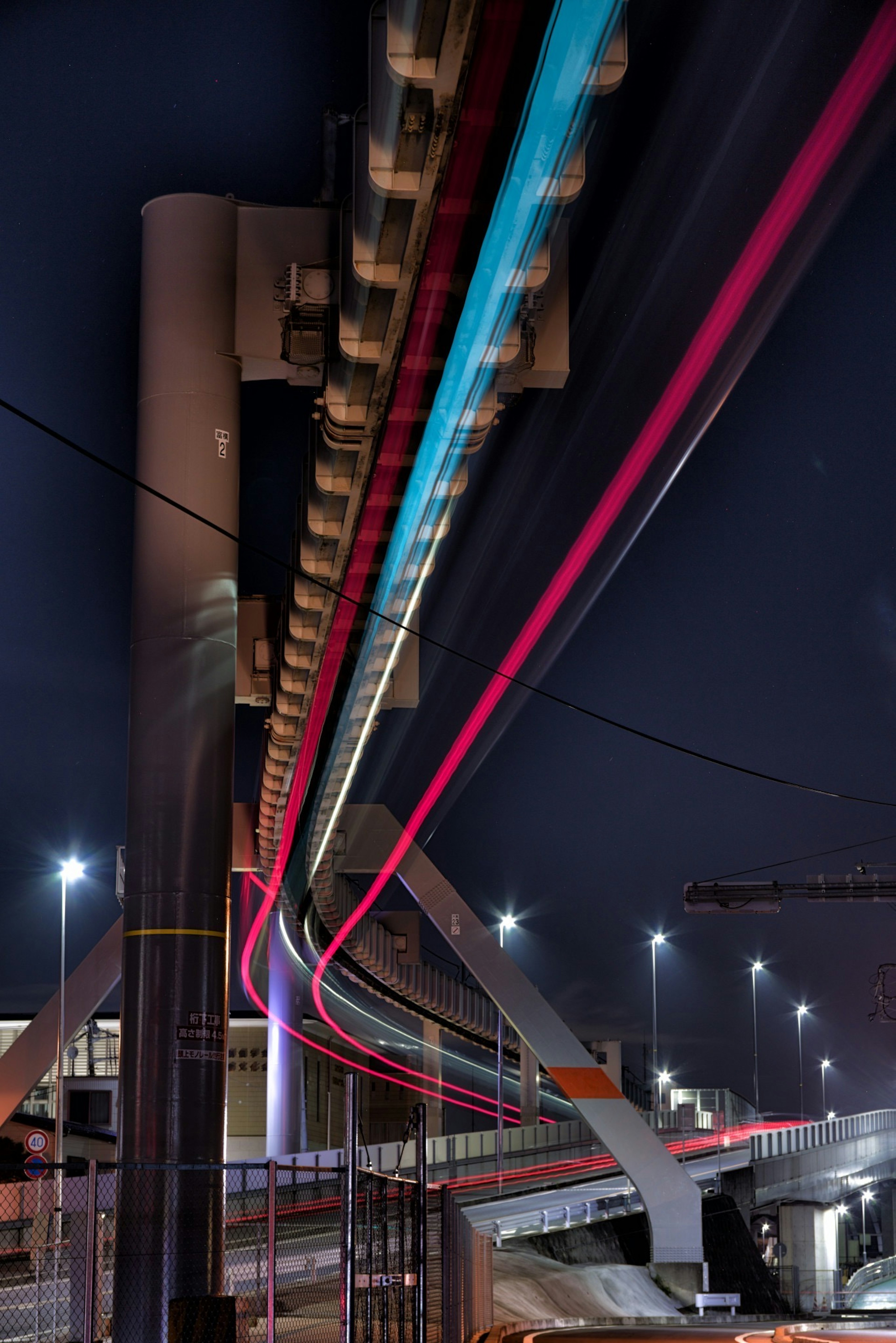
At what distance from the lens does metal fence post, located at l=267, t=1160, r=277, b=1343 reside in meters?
11.5

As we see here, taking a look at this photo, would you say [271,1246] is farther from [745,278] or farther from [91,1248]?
[745,278]

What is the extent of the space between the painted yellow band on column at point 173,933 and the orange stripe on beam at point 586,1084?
50.5 ft

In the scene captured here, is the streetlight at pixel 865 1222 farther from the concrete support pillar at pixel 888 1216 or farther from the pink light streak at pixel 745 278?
the pink light streak at pixel 745 278

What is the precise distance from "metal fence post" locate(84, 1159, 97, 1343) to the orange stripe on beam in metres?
22.1

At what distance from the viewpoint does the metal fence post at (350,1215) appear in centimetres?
1124

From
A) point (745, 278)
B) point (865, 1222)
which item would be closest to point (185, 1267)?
point (745, 278)

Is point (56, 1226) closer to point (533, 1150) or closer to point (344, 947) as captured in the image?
point (344, 947)

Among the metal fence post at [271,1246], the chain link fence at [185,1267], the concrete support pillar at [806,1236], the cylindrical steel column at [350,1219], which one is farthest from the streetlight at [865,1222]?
the cylindrical steel column at [350,1219]

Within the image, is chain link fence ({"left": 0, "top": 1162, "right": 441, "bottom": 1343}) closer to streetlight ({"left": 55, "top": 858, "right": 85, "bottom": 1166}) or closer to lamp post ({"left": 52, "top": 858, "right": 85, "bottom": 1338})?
lamp post ({"left": 52, "top": 858, "right": 85, "bottom": 1338})

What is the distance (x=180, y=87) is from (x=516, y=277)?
1226cm

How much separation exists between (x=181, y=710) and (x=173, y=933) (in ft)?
9.28

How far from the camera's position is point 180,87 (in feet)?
74.5

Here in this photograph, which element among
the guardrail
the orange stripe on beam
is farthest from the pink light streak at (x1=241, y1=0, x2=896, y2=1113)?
the guardrail

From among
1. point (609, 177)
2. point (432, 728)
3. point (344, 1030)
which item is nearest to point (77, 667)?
point (432, 728)
